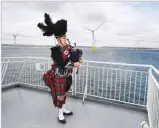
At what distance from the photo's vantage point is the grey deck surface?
7.62 ft

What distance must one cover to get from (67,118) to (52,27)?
49.6 inches

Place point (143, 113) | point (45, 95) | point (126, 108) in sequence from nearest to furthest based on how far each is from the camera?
point (143, 113)
point (126, 108)
point (45, 95)

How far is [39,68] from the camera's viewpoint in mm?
3658

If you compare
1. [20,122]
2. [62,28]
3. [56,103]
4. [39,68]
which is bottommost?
[20,122]

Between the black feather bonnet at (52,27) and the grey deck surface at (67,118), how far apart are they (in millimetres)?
1161

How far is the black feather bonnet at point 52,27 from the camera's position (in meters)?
2.10

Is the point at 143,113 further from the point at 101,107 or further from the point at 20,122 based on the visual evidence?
the point at 20,122

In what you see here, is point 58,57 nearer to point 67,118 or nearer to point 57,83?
point 57,83

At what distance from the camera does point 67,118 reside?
99.2 inches

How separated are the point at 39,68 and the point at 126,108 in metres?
1.85

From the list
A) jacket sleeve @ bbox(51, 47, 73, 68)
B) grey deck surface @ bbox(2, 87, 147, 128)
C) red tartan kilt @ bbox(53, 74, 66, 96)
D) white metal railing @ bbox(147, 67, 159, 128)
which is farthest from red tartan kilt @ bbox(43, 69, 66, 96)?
white metal railing @ bbox(147, 67, 159, 128)

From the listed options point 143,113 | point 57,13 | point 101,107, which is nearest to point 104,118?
point 101,107

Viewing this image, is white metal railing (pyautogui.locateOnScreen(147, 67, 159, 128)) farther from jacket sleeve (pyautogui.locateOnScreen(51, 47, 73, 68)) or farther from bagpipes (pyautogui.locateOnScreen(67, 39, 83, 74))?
jacket sleeve (pyautogui.locateOnScreen(51, 47, 73, 68))

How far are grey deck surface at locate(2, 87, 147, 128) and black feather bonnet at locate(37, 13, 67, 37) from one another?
1.16m
